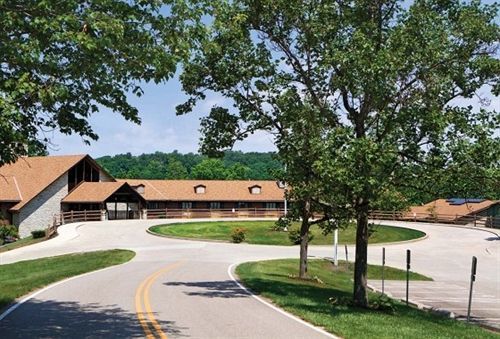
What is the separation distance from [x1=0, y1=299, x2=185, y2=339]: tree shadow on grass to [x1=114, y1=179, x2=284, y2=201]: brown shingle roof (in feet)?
193

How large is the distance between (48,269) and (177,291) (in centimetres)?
1287

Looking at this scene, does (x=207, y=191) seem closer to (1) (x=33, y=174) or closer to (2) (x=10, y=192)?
(1) (x=33, y=174)


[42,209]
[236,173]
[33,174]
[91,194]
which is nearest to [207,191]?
[91,194]

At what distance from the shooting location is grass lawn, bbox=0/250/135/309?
19.5m

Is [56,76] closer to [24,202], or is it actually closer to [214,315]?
[214,315]

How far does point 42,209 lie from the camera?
5809cm

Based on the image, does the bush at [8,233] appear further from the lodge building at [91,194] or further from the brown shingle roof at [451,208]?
the brown shingle roof at [451,208]

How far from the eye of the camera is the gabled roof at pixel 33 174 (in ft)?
188

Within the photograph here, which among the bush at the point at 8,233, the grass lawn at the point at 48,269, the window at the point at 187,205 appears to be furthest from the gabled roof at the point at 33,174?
the grass lawn at the point at 48,269

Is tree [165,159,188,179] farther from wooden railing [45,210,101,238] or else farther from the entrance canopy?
wooden railing [45,210,101,238]

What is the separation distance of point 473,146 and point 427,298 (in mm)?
11555

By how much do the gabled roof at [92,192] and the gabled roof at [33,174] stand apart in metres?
2.47

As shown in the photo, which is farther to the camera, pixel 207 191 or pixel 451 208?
pixel 207 191

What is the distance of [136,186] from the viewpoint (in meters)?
73.5
